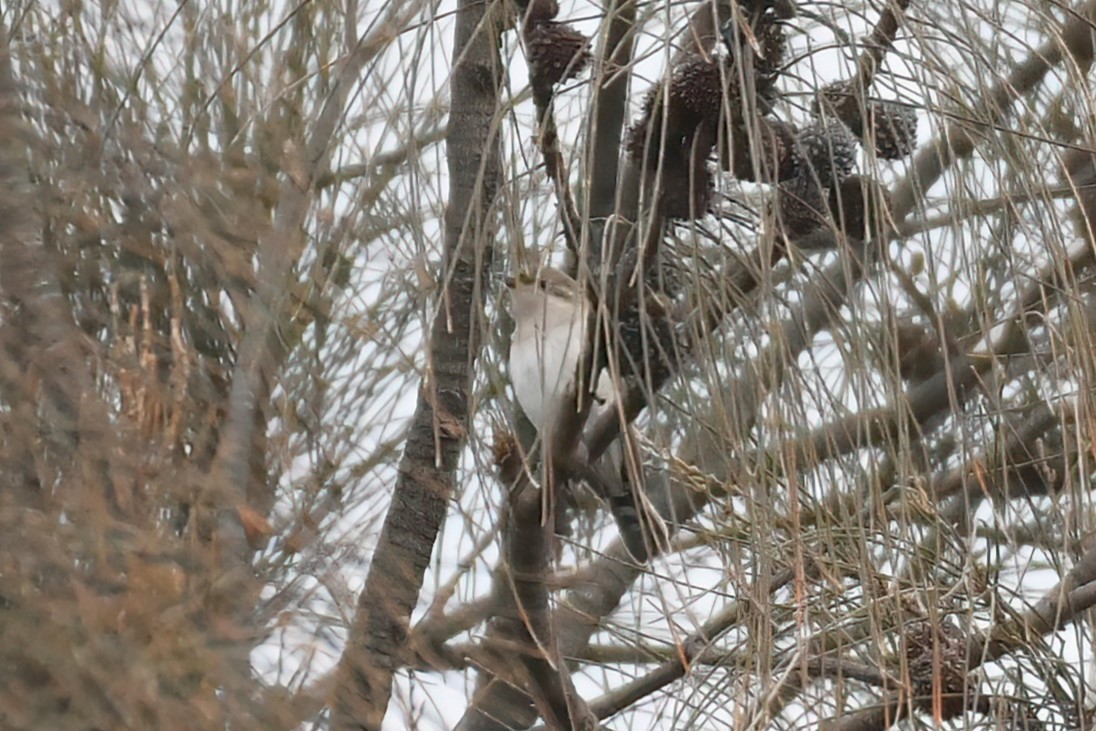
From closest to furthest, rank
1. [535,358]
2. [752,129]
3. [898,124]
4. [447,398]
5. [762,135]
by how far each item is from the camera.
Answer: [752,129] < [762,135] < [898,124] < [447,398] < [535,358]

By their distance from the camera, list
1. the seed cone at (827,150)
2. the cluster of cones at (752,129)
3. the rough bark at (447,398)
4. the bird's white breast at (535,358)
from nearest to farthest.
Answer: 1. the cluster of cones at (752,129)
2. the seed cone at (827,150)
3. the rough bark at (447,398)
4. the bird's white breast at (535,358)

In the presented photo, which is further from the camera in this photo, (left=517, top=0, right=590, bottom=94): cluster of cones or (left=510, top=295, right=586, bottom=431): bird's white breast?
(left=510, top=295, right=586, bottom=431): bird's white breast

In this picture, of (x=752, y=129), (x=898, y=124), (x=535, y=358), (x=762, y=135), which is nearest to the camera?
(x=752, y=129)

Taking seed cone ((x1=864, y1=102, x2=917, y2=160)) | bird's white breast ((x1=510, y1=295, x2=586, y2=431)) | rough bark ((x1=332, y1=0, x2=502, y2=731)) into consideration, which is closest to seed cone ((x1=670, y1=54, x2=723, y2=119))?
seed cone ((x1=864, y1=102, x2=917, y2=160))

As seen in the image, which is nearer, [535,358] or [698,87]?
[698,87]

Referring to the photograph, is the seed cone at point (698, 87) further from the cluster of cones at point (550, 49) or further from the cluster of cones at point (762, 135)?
the cluster of cones at point (550, 49)

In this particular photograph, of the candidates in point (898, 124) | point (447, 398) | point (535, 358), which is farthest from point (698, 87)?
point (535, 358)

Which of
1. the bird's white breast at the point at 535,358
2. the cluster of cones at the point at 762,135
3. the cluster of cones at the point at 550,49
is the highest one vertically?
the bird's white breast at the point at 535,358

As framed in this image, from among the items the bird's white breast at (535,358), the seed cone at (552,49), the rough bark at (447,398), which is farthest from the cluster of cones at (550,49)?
the bird's white breast at (535,358)

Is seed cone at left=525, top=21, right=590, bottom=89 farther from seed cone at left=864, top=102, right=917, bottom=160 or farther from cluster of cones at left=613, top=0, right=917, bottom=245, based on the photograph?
seed cone at left=864, top=102, right=917, bottom=160

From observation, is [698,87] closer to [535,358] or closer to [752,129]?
[752,129]

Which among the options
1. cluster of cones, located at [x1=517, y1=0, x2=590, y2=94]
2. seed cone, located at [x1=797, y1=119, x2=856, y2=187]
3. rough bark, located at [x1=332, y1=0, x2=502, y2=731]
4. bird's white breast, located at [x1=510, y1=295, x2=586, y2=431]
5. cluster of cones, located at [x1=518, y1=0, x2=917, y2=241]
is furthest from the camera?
bird's white breast, located at [x1=510, y1=295, x2=586, y2=431]

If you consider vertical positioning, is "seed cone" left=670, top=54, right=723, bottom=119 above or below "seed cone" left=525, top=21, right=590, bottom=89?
below

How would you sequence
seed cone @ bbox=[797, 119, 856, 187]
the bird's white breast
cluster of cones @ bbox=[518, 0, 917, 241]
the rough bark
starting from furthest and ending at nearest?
the bird's white breast < the rough bark < seed cone @ bbox=[797, 119, 856, 187] < cluster of cones @ bbox=[518, 0, 917, 241]
